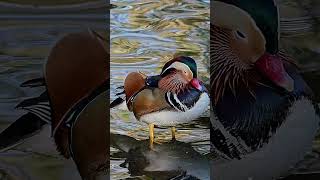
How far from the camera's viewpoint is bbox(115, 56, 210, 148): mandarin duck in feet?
6.09

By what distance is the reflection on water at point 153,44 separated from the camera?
5.98 feet

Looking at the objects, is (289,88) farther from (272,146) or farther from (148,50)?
(148,50)

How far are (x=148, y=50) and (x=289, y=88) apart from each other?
1.90 feet

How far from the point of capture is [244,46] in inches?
77.2

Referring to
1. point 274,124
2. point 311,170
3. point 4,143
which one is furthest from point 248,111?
point 4,143

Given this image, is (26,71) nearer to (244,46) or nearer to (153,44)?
(153,44)

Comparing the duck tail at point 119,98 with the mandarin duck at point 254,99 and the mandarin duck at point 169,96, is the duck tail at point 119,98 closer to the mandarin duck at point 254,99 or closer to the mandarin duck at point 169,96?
the mandarin duck at point 169,96

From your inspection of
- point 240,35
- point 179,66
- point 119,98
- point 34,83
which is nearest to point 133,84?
point 119,98

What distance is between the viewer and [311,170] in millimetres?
2035

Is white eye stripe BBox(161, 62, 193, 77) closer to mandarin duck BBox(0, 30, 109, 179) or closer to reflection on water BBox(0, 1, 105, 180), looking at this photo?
mandarin duck BBox(0, 30, 109, 179)

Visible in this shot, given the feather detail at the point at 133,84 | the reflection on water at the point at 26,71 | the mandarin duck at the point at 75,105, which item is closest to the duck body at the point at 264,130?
the feather detail at the point at 133,84

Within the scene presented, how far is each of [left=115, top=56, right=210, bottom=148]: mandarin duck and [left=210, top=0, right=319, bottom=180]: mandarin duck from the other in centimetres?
7

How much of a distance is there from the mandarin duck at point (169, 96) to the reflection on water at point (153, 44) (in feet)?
0.08

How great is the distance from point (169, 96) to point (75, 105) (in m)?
0.34
